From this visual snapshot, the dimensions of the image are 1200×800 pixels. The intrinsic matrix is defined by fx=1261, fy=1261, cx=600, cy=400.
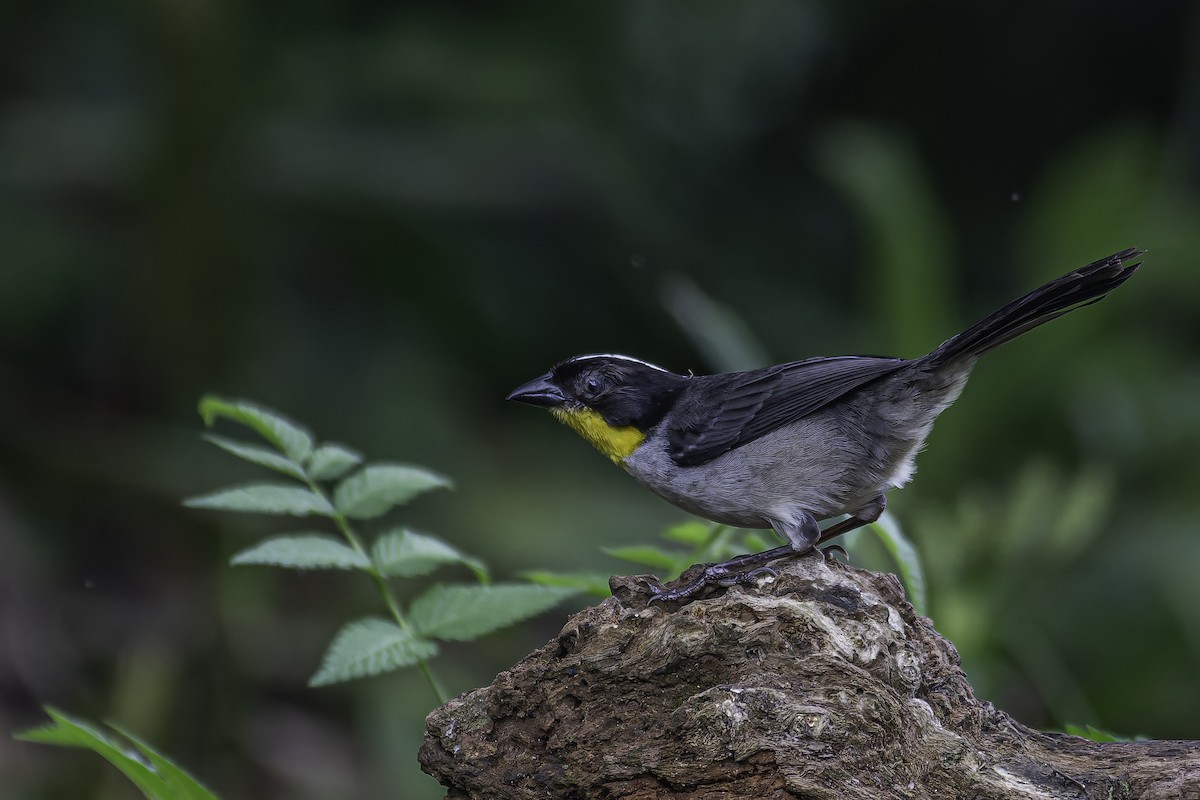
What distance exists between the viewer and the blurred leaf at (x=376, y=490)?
3164 millimetres

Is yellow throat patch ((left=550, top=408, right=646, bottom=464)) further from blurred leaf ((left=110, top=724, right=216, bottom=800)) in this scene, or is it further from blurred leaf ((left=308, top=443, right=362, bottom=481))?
blurred leaf ((left=110, top=724, right=216, bottom=800))

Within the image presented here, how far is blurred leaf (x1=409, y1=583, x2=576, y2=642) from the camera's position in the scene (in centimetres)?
294

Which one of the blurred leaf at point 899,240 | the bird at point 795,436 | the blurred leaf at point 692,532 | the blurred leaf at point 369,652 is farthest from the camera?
the blurred leaf at point 899,240

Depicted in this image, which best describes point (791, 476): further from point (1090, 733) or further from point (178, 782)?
point (178, 782)

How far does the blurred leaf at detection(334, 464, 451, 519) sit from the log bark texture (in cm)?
61

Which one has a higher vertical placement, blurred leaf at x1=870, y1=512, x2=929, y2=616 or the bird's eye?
the bird's eye

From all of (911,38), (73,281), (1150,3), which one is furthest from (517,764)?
(1150,3)

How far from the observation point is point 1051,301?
3.32 m

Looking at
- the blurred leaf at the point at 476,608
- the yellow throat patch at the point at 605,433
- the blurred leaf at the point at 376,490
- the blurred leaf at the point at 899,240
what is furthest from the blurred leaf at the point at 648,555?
the blurred leaf at the point at 899,240

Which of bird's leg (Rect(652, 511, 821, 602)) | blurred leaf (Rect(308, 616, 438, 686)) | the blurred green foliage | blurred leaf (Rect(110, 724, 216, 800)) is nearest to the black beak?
bird's leg (Rect(652, 511, 821, 602))

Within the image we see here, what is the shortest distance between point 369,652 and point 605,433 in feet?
5.57

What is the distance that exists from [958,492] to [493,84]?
4.54 m

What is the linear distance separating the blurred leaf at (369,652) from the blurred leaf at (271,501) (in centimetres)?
31

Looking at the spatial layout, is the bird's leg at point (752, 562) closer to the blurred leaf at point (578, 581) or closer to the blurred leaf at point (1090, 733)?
the blurred leaf at point (578, 581)
